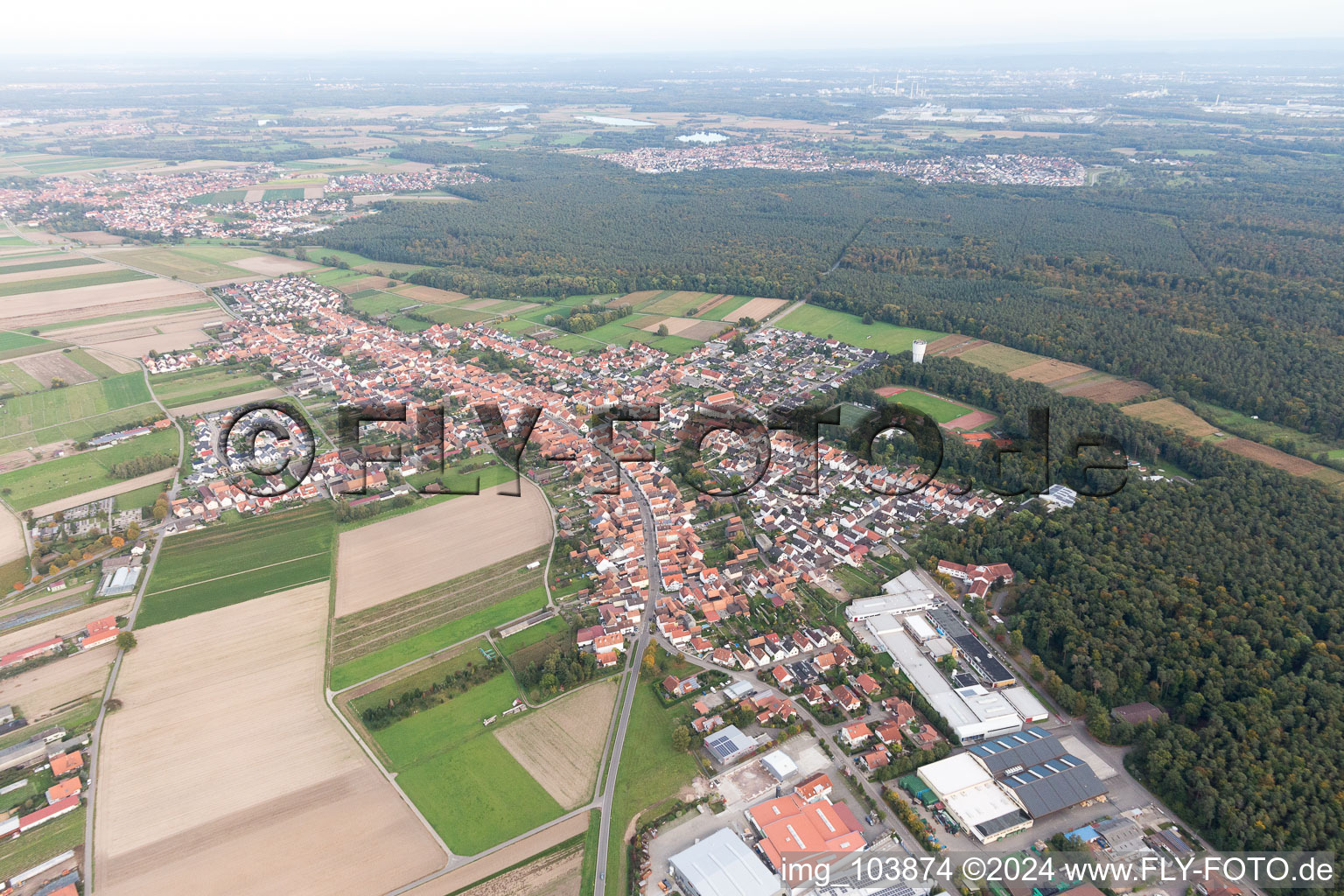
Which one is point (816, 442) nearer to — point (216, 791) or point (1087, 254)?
point (216, 791)

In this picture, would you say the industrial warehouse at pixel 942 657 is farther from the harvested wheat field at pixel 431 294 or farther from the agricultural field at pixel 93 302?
the agricultural field at pixel 93 302

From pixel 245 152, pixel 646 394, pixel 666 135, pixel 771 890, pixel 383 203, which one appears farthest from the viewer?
pixel 666 135

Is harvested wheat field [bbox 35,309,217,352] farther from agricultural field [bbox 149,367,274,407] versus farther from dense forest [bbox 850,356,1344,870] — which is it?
dense forest [bbox 850,356,1344,870]

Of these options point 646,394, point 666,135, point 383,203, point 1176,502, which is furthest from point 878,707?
point 666,135

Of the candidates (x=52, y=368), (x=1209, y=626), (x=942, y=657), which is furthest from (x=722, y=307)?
(x=52, y=368)

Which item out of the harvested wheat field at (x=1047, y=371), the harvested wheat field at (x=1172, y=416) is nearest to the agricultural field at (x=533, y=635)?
the harvested wheat field at (x=1172, y=416)

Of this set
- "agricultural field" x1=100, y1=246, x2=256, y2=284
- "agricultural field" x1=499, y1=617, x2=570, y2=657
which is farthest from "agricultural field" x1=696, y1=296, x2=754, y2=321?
"agricultural field" x1=100, y1=246, x2=256, y2=284
